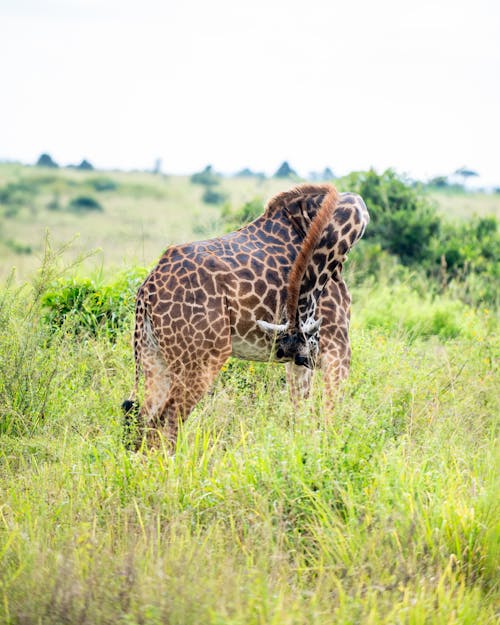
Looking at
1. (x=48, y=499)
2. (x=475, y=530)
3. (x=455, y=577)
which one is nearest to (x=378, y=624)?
(x=455, y=577)

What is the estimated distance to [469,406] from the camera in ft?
19.3

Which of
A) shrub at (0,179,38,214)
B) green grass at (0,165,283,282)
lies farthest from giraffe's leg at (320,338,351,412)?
shrub at (0,179,38,214)

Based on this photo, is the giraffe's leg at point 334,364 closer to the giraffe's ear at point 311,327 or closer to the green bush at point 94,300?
the giraffe's ear at point 311,327

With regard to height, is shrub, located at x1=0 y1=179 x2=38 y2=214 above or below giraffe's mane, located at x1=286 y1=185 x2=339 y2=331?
below

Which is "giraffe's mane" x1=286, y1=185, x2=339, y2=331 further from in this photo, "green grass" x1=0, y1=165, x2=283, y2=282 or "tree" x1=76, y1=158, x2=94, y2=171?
"tree" x1=76, y1=158, x2=94, y2=171

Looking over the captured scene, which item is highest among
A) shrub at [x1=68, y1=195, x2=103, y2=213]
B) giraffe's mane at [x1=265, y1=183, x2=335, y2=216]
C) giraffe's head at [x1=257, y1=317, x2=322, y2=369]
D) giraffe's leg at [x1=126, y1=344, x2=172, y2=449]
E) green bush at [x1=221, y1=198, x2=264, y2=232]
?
giraffe's mane at [x1=265, y1=183, x2=335, y2=216]

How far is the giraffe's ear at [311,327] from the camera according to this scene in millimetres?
5141

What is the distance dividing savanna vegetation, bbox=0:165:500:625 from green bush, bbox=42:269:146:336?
0.09ft

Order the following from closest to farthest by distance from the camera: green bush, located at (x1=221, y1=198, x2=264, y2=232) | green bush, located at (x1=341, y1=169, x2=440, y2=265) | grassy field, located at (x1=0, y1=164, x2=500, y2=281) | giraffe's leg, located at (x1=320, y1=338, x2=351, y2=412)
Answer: giraffe's leg, located at (x1=320, y1=338, x2=351, y2=412) < green bush, located at (x1=221, y1=198, x2=264, y2=232) < green bush, located at (x1=341, y1=169, x2=440, y2=265) < grassy field, located at (x1=0, y1=164, x2=500, y2=281)

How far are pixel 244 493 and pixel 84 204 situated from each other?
103 ft

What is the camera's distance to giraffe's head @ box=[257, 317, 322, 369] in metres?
5.09

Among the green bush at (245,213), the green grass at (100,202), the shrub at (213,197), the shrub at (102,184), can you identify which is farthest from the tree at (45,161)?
the green bush at (245,213)

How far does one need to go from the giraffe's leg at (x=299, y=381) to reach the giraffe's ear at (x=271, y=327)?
359 millimetres

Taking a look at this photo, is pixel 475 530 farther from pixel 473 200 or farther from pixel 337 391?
pixel 473 200
